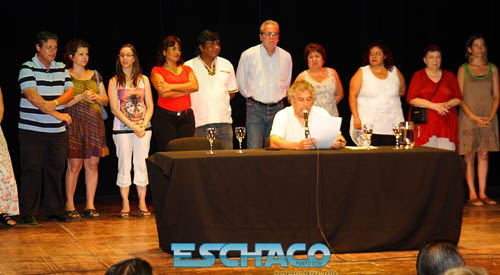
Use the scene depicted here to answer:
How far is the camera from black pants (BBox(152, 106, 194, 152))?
634cm

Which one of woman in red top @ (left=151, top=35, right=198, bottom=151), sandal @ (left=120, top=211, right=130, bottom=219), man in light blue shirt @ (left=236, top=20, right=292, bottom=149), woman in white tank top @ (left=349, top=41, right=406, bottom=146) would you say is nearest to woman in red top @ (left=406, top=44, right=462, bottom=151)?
woman in white tank top @ (left=349, top=41, right=406, bottom=146)

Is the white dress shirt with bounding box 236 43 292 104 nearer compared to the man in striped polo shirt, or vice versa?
the man in striped polo shirt

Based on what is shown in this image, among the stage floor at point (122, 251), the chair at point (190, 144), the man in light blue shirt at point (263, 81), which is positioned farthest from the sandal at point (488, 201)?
the chair at point (190, 144)

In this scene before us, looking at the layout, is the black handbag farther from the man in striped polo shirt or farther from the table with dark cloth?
the man in striped polo shirt

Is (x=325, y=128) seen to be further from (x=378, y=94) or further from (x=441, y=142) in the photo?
(x=441, y=142)

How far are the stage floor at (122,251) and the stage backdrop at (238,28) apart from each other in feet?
5.68

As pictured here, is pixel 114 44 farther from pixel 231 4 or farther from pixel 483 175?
pixel 483 175

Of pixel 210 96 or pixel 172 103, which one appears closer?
pixel 172 103

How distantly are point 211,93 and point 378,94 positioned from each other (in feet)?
4.74

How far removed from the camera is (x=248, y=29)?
25.6 ft

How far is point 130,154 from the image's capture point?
21.1ft

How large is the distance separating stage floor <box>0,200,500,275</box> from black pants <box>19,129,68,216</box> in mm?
172

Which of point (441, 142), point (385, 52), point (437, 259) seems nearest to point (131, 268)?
point (437, 259)

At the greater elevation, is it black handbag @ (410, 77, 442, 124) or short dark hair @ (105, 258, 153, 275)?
black handbag @ (410, 77, 442, 124)
